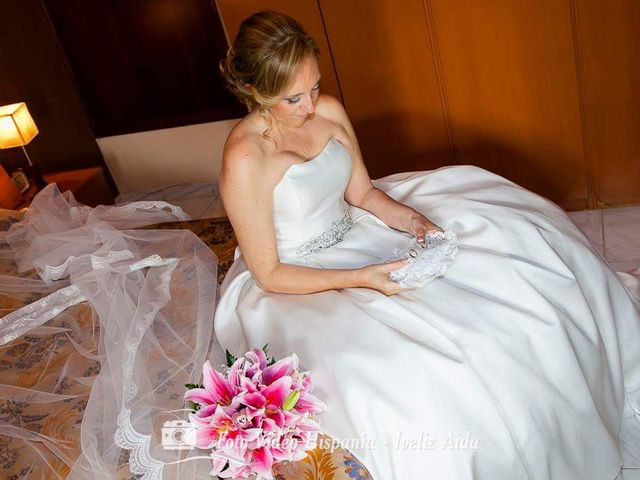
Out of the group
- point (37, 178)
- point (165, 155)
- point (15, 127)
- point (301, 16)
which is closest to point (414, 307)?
point (301, 16)

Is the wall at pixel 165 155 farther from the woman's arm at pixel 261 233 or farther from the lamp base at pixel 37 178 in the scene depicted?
the woman's arm at pixel 261 233

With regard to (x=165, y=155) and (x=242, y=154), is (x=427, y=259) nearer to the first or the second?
(x=242, y=154)

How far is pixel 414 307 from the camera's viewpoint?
6.56 ft

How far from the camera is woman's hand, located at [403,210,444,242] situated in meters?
2.27

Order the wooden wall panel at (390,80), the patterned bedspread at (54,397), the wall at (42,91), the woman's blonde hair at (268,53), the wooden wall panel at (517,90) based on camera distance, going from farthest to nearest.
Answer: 1. the wall at (42,91)
2. the wooden wall panel at (390,80)
3. the wooden wall panel at (517,90)
4. the woman's blonde hair at (268,53)
5. the patterned bedspread at (54,397)

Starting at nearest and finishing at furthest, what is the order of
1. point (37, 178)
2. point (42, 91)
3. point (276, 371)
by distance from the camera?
point (276, 371)
point (37, 178)
point (42, 91)

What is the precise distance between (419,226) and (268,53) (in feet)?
2.28

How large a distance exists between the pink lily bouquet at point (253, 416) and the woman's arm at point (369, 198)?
2.55 ft

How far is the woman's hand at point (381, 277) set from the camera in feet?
6.78

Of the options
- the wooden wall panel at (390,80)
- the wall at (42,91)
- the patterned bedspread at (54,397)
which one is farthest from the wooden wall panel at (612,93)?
the wall at (42,91)

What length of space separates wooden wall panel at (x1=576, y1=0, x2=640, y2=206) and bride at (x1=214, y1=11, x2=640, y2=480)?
3.91 feet

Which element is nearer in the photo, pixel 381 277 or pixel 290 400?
pixel 290 400

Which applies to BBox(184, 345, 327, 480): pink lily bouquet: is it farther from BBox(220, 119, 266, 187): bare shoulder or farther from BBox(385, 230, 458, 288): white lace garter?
BBox(220, 119, 266, 187): bare shoulder

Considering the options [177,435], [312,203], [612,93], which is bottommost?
[612,93]
